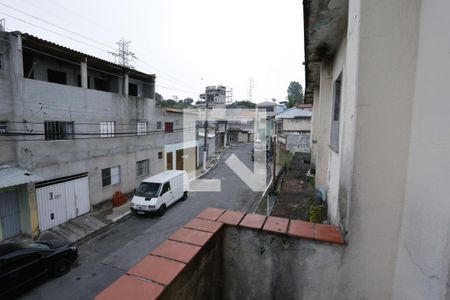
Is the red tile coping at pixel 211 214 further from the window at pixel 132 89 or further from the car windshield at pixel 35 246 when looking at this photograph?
the window at pixel 132 89

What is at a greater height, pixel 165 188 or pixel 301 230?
pixel 301 230

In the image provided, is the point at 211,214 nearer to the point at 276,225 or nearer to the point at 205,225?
the point at 205,225

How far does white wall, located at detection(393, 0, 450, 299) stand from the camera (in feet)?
3.87

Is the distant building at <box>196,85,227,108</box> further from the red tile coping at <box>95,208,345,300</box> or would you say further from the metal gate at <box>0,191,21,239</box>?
the red tile coping at <box>95,208,345,300</box>

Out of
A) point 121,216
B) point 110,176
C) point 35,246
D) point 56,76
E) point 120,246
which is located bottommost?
point 120,246

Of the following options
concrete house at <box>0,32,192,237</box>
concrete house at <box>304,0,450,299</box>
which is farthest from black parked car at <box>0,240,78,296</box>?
concrete house at <box>304,0,450,299</box>

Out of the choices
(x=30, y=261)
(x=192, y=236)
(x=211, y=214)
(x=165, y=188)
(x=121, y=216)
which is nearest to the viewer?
(x=192, y=236)

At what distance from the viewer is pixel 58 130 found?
10.4m

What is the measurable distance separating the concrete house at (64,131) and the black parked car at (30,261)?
208 centimetres

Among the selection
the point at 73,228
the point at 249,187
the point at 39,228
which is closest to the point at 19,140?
the point at 39,228

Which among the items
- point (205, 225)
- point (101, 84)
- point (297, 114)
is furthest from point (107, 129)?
point (297, 114)

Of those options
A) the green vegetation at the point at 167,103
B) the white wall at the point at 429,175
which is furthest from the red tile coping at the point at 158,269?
the green vegetation at the point at 167,103

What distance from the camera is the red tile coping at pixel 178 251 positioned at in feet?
5.89

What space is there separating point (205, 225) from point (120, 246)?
28.8ft
